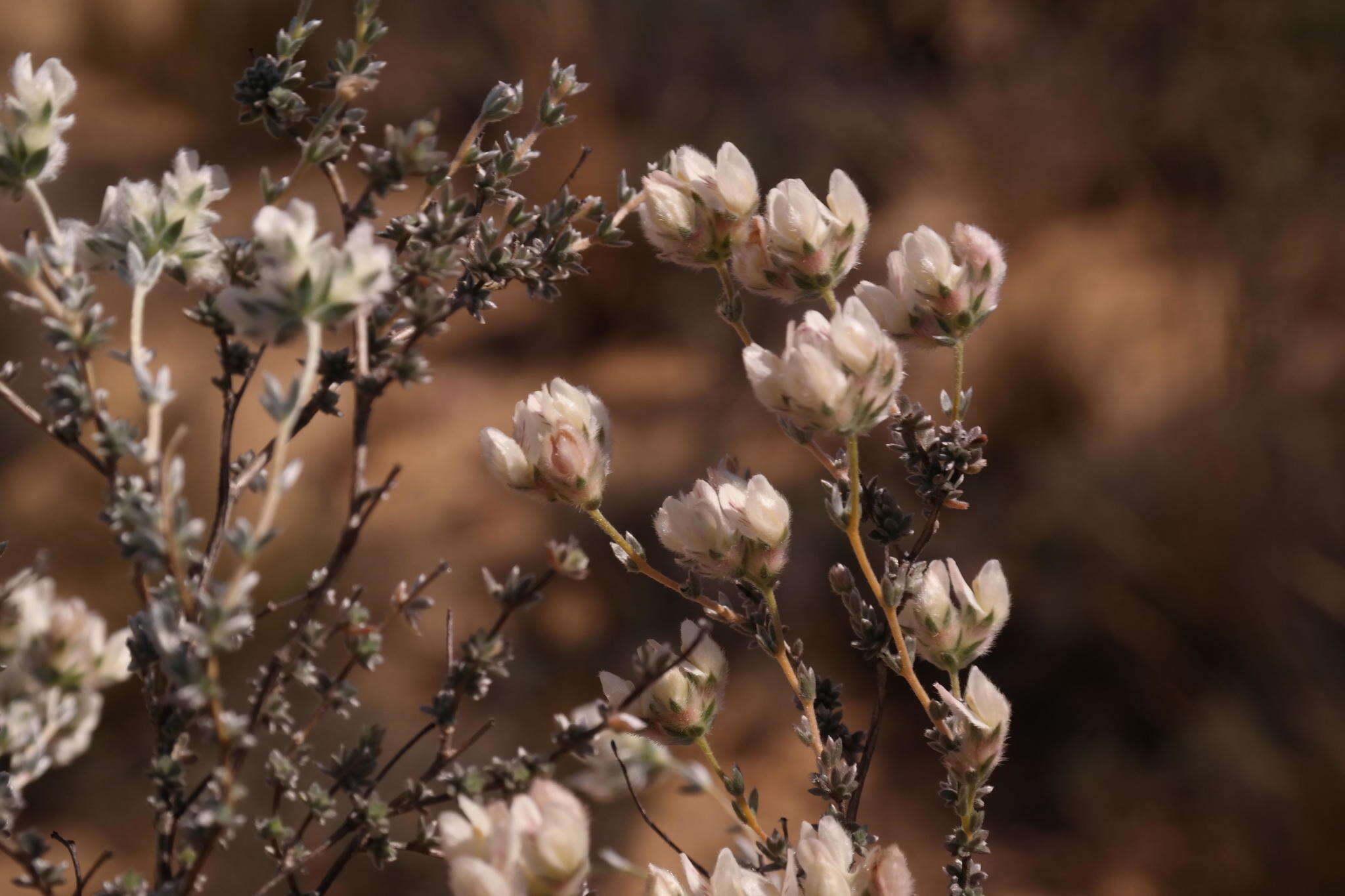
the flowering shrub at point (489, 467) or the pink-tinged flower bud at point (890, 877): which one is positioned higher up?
the flowering shrub at point (489, 467)

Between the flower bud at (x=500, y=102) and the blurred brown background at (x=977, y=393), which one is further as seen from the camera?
the blurred brown background at (x=977, y=393)

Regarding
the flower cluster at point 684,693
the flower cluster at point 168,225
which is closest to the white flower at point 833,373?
the flower cluster at point 684,693

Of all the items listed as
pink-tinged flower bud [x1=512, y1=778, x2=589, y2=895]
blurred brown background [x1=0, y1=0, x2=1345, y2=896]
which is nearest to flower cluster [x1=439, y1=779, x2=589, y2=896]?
pink-tinged flower bud [x1=512, y1=778, x2=589, y2=895]

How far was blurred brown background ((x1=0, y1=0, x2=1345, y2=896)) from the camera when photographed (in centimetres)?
160

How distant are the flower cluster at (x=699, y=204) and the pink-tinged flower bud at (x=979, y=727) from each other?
8.8 inches

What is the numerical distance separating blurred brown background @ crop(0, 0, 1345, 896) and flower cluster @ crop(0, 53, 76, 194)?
1351mm

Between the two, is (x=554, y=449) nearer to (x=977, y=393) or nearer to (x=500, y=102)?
(x=500, y=102)

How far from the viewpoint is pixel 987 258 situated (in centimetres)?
46

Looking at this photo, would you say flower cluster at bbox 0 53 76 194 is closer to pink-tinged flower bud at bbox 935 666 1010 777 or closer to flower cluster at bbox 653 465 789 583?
flower cluster at bbox 653 465 789 583

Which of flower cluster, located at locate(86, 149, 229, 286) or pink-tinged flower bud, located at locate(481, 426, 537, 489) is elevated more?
flower cluster, located at locate(86, 149, 229, 286)

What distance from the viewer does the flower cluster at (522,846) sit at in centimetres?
32

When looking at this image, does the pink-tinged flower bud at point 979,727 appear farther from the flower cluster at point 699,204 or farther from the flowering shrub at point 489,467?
the flower cluster at point 699,204

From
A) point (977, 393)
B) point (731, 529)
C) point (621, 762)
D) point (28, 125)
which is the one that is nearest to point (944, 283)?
point (731, 529)

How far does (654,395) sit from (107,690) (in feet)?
3.61
